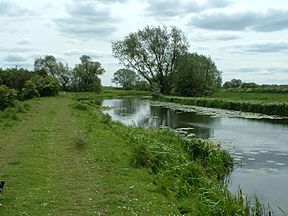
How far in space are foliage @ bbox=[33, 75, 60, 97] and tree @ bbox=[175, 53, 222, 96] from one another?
26037 millimetres

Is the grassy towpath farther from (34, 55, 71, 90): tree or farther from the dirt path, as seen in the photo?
(34, 55, 71, 90): tree

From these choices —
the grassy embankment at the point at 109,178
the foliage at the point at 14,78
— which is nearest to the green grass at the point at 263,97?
the foliage at the point at 14,78

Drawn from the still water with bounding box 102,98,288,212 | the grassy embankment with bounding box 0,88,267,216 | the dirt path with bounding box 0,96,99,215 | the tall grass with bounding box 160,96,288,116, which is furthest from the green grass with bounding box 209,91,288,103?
the dirt path with bounding box 0,96,99,215

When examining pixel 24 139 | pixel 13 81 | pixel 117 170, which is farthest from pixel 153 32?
pixel 117 170

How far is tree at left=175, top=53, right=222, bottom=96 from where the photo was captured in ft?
261

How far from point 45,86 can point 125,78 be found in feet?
278

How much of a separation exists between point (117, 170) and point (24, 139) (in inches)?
279

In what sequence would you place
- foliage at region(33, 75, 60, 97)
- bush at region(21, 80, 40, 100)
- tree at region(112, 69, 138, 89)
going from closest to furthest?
1. bush at region(21, 80, 40, 100)
2. foliage at region(33, 75, 60, 97)
3. tree at region(112, 69, 138, 89)

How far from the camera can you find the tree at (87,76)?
108 m

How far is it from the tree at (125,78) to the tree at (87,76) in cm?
2957

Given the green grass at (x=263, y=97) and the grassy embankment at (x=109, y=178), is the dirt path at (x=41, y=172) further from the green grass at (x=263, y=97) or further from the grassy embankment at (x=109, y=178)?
the green grass at (x=263, y=97)

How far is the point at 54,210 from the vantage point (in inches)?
332

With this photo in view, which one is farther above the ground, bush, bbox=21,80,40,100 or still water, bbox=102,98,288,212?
bush, bbox=21,80,40,100

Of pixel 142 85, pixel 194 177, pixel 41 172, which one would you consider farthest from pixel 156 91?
pixel 41 172
